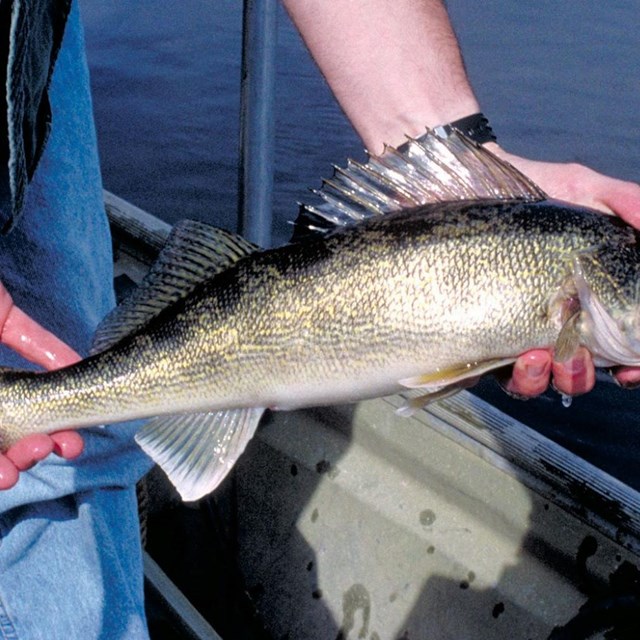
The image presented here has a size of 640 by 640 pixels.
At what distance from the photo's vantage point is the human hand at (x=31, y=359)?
1862 millimetres

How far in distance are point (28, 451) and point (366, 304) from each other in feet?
2.81

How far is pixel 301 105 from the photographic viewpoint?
8.80 meters

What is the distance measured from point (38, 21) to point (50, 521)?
4.13ft

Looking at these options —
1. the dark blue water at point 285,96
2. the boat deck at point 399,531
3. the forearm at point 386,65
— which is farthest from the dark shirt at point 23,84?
the dark blue water at point 285,96

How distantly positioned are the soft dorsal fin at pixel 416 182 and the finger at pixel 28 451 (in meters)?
0.81

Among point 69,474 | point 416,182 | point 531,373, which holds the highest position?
point 416,182

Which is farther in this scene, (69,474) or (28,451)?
(69,474)

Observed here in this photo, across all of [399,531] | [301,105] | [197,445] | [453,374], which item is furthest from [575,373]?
[301,105]

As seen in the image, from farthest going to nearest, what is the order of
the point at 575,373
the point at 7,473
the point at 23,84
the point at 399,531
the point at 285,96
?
1. the point at 285,96
2. the point at 399,531
3. the point at 575,373
4. the point at 7,473
5. the point at 23,84

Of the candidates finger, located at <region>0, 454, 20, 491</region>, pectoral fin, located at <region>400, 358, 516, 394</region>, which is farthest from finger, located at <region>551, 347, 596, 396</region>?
finger, located at <region>0, 454, 20, 491</region>

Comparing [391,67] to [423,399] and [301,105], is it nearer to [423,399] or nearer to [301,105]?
[423,399]

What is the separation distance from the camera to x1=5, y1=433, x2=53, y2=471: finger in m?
1.87

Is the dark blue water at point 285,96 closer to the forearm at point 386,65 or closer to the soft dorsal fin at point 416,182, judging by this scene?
the forearm at point 386,65

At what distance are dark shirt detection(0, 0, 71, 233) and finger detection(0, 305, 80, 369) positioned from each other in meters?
0.23
